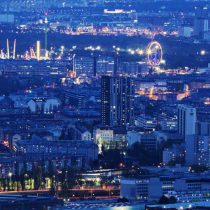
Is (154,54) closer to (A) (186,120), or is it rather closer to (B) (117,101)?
(B) (117,101)

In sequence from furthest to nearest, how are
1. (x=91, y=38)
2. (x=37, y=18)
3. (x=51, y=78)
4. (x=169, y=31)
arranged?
(x=37, y=18) → (x=169, y=31) → (x=91, y=38) → (x=51, y=78)

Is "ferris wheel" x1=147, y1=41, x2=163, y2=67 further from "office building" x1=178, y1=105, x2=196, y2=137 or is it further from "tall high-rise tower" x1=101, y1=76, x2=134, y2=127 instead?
"office building" x1=178, y1=105, x2=196, y2=137

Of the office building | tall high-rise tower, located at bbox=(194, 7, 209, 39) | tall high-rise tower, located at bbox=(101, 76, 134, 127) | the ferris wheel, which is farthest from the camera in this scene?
tall high-rise tower, located at bbox=(194, 7, 209, 39)

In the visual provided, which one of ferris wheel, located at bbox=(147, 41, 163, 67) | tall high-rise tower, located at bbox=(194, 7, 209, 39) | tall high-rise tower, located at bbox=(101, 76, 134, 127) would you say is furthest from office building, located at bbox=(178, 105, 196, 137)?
tall high-rise tower, located at bbox=(194, 7, 209, 39)

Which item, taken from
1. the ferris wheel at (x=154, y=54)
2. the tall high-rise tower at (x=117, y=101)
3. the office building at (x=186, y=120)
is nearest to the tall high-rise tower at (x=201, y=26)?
the ferris wheel at (x=154, y=54)

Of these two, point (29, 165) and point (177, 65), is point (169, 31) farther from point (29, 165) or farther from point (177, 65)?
point (29, 165)

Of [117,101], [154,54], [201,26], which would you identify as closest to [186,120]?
[117,101]

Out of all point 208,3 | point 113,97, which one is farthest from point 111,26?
point 113,97
